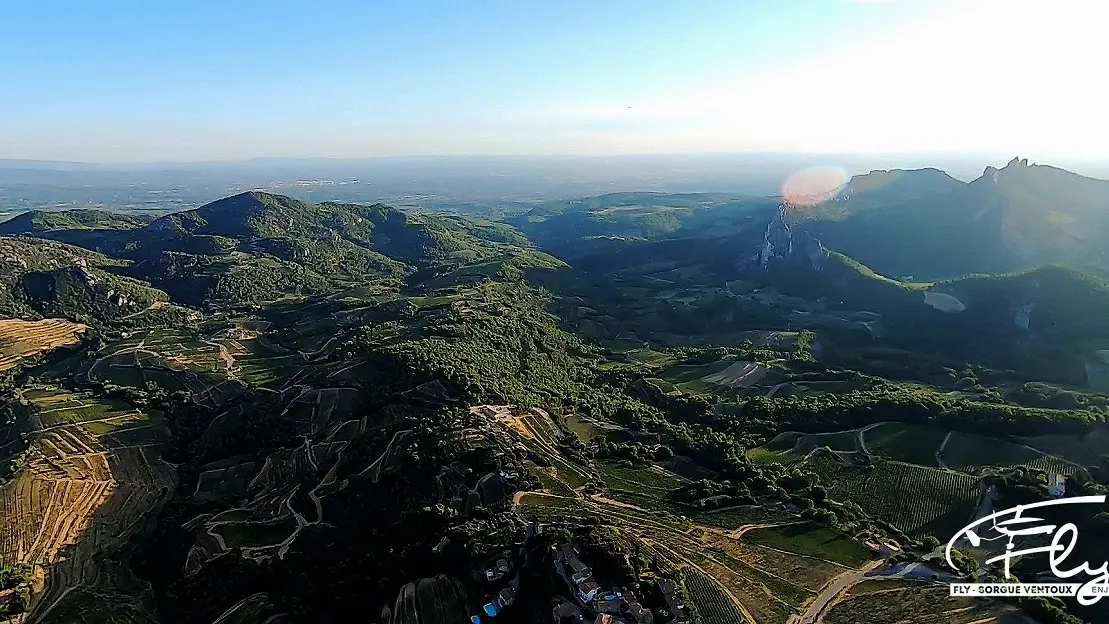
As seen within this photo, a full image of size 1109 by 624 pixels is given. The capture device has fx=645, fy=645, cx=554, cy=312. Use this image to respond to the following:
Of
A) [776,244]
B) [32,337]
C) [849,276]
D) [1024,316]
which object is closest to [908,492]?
[1024,316]

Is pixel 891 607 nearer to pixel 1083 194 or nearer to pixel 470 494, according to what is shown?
pixel 470 494

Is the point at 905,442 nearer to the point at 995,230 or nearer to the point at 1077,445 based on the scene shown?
the point at 1077,445

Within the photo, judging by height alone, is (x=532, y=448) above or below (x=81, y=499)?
above

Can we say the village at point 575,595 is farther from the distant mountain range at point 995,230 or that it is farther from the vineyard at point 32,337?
the distant mountain range at point 995,230

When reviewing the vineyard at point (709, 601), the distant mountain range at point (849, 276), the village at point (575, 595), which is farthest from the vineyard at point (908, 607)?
the distant mountain range at point (849, 276)

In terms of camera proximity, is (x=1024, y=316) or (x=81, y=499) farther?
(x=1024, y=316)
